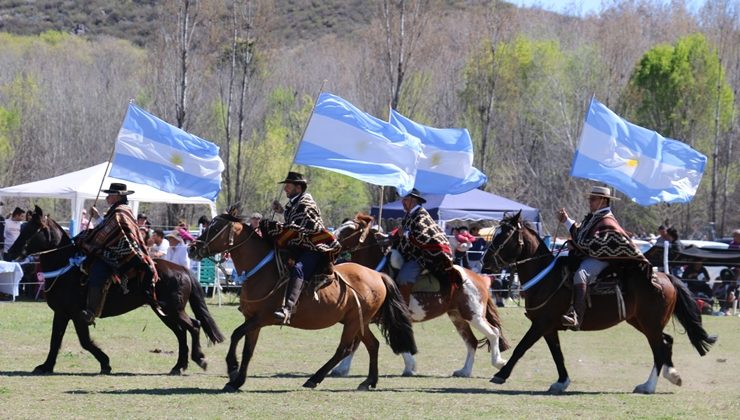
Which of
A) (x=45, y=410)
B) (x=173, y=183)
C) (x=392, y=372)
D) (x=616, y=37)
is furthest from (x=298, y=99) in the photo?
(x=45, y=410)

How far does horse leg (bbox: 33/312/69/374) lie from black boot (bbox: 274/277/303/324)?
10.7 feet

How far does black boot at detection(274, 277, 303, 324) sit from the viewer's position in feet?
41.8

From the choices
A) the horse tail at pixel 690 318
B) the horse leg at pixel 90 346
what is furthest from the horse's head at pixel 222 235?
the horse tail at pixel 690 318

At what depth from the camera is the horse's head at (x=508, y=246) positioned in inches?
567

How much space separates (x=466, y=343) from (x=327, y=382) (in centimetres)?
238

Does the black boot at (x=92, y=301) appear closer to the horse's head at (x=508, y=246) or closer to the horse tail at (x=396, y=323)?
the horse tail at (x=396, y=323)

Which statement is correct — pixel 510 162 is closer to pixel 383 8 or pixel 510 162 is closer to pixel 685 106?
pixel 685 106

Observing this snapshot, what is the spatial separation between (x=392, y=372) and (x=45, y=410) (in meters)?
6.00

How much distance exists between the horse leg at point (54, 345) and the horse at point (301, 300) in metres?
2.43

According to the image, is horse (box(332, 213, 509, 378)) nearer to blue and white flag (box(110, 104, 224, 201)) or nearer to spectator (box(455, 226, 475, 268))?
blue and white flag (box(110, 104, 224, 201))

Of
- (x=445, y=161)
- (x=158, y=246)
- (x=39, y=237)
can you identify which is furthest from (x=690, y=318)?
(x=158, y=246)

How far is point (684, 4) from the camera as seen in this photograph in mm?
83875

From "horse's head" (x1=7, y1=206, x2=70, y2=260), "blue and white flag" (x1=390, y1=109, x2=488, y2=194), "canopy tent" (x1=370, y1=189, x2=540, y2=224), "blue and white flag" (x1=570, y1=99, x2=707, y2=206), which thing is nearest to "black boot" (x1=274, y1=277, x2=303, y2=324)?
"horse's head" (x1=7, y1=206, x2=70, y2=260)

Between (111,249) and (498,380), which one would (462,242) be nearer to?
(498,380)
